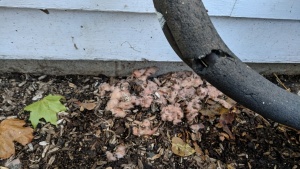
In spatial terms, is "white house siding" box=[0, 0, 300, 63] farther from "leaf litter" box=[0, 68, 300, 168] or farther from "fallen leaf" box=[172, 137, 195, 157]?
"fallen leaf" box=[172, 137, 195, 157]

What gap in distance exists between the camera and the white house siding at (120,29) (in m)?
1.98

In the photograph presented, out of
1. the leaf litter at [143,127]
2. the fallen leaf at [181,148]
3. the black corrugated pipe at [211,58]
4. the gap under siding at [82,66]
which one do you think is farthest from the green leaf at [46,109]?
the black corrugated pipe at [211,58]

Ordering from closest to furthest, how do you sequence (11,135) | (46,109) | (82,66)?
1. (11,135)
2. (46,109)
3. (82,66)

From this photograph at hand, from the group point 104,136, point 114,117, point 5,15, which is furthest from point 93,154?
point 5,15

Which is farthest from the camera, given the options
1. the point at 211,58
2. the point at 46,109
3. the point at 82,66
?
the point at 82,66

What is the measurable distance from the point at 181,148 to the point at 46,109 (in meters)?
0.89

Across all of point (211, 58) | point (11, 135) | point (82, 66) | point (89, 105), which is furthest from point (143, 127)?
point (211, 58)

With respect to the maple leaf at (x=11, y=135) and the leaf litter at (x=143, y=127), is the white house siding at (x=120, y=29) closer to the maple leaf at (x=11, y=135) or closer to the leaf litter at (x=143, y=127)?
the leaf litter at (x=143, y=127)

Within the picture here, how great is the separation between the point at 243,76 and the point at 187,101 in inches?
48.4

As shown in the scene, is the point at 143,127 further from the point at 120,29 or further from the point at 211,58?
the point at 211,58

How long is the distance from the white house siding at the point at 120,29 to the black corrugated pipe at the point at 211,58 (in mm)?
904

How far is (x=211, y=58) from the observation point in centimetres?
108

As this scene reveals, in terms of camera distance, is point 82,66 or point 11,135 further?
point 82,66

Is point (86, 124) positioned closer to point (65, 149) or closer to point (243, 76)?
point (65, 149)
